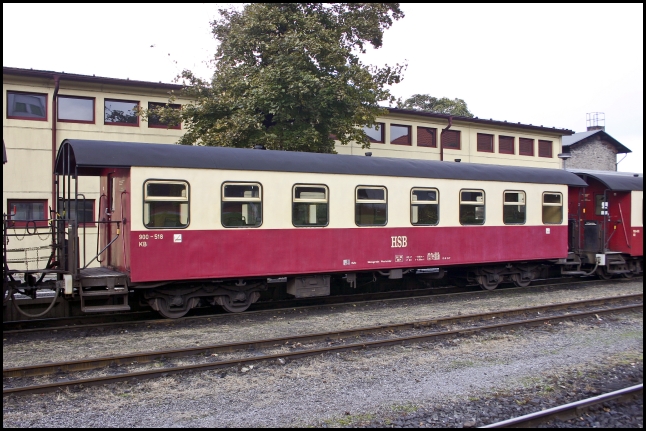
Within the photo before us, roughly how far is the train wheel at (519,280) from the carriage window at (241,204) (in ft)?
25.3

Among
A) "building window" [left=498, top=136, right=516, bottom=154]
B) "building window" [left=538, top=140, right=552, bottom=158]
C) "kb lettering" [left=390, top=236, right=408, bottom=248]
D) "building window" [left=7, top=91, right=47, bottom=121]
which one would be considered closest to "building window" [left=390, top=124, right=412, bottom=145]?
"building window" [left=498, top=136, right=516, bottom=154]

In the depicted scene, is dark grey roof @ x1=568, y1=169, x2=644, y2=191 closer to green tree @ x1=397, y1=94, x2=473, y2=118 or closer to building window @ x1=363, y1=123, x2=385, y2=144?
building window @ x1=363, y1=123, x2=385, y2=144

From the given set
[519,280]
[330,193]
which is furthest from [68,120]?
[519,280]

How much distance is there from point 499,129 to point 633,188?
13095mm

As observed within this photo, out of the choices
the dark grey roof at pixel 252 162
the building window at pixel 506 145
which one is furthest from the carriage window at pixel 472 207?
the building window at pixel 506 145

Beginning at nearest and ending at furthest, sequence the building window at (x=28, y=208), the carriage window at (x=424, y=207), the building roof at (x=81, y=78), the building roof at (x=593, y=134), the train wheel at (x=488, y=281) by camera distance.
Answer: the carriage window at (x=424, y=207) < the train wheel at (x=488, y=281) < the building roof at (x=81, y=78) < the building window at (x=28, y=208) < the building roof at (x=593, y=134)

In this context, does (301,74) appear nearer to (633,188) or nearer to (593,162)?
(633,188)

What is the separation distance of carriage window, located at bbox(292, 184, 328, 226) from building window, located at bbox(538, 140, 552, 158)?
22872mm

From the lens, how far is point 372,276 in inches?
500

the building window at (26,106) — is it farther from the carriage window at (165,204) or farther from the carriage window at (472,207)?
the carriage window at (472,207)

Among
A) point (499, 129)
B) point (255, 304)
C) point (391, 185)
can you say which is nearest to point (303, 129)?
point (391, 185)

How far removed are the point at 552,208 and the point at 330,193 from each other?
708cm

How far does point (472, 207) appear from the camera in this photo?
13.2 meters

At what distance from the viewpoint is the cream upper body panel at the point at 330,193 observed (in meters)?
9.69
